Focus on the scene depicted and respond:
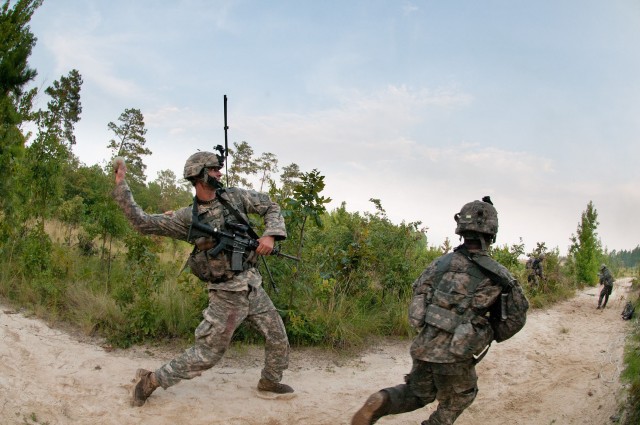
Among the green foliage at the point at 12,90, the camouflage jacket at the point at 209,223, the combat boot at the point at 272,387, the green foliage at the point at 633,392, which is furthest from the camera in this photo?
the green foliage at the point at 12,90

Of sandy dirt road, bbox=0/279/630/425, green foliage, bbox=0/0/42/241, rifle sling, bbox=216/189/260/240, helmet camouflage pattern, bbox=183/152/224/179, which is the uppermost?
green foliage, bbox=0/0/42/241

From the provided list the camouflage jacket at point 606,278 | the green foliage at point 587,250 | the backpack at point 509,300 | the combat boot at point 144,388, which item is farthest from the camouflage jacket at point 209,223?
the green foliage at point 587,250

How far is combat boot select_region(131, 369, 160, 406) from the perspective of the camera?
15.2 ft

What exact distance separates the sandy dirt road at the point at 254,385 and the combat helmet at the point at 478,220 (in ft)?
7.25

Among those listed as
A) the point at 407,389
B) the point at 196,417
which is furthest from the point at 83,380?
the point at 407,389

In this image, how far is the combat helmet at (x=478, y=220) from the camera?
396 cm

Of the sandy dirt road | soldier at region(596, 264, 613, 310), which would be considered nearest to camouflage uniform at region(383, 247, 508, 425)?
the sandy dirt road

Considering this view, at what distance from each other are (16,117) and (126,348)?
504cm

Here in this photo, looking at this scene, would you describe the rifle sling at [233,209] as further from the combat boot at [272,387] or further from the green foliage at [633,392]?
the green foliage at [633,392]

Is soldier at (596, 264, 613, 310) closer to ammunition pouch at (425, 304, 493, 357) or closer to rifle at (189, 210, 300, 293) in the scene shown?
ammunition pouch at (425, 304, 493, 357)

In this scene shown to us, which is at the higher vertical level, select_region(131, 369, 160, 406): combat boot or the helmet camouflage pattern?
the helmet camouflage pattern

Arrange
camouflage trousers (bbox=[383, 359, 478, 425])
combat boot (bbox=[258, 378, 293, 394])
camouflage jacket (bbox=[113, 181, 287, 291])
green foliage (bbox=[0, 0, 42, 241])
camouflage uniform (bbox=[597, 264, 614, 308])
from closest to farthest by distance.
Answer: camouflage trousers (bbox=[383, 359, 478, 425]) → camouflage jacket (bbox=[113, 181, 287, 291]) → combat boot (bbox=[258, 378, 293, 394]) → green foliage (bbox=[0, 0, 42, 241]) → camouflage uniform (bbox=[597, 264, 614, 308])

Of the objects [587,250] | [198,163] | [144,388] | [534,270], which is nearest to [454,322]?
[198,163]

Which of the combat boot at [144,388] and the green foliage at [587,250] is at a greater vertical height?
the green foliage at [587,250]
